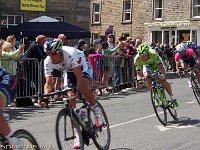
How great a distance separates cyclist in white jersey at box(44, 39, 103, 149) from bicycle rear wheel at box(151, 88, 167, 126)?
2505 mm

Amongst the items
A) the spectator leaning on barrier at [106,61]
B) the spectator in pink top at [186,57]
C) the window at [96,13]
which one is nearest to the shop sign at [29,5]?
the spectator leaning on barrier at [106,61]

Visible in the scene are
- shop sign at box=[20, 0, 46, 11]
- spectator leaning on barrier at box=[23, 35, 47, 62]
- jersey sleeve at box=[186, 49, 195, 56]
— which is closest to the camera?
jersey sleeve at box=[186, 49, 195, 56]

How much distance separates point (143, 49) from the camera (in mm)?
9234

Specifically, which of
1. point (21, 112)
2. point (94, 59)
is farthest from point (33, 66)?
point (94, 59)

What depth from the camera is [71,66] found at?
6.46 metres

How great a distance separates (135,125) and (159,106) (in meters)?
0.67

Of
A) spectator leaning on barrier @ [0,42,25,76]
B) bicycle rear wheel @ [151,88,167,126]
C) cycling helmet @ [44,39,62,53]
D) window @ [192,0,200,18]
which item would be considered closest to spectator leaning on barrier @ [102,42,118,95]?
spectator leaning on barrier @ [0,42,25,76]

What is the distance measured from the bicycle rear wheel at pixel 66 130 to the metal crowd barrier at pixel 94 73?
5.81m

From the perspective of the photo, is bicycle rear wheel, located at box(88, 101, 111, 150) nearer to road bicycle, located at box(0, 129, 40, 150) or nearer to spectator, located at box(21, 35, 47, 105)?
road bicycle, located at box(0, 129, 40, 150)

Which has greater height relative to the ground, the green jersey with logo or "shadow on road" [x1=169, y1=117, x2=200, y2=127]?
the green jersey with logo

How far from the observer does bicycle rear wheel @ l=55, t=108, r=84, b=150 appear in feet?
19.8

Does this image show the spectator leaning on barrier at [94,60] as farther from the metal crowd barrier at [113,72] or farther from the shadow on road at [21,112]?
the shadow on road at [21,112]

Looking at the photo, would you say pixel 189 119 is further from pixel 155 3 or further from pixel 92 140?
pixel 155 3

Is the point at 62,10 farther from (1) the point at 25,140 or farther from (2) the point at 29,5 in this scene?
(1) the point at 25,140
